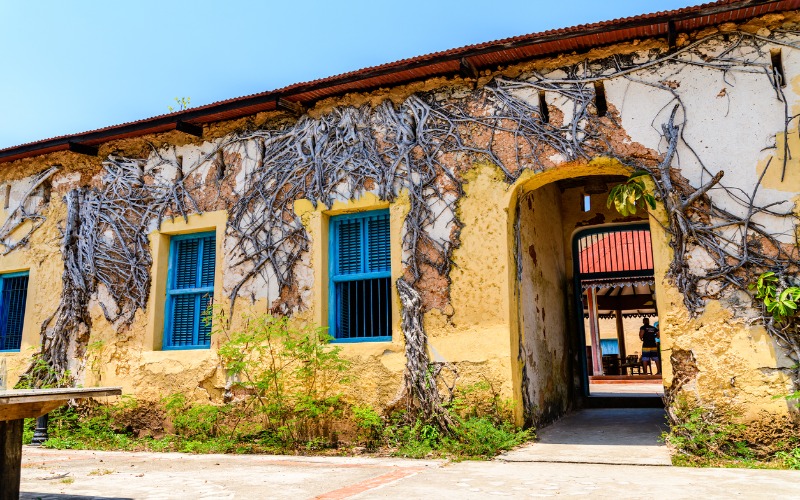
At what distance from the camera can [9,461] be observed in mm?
4176

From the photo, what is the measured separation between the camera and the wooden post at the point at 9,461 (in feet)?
13.6

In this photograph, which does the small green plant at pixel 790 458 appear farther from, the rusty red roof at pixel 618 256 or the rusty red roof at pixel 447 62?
the rusty red roof at pixel 618 256

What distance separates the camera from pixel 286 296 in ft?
26.1

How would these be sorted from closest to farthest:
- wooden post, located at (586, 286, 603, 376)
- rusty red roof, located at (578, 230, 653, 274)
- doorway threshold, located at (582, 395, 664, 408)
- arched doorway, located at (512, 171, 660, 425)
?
arched doorway, located at (512, 171, 660, 425) < doorway threshold, located at (582, 395, 664, 408) < rusty red roof, located at (578, 230, 653, 274) < wooden post, located at (586, 286, 603, 376)

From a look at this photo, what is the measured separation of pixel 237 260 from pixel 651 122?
5.39 meters

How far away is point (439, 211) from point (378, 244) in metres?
0.93

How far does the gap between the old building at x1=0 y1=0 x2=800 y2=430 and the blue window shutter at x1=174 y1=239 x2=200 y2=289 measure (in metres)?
0.03

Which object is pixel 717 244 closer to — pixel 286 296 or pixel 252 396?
pixel 286 296

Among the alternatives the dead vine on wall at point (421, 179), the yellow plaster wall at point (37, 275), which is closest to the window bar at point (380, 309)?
the dead vine on wall at point (421, 179)

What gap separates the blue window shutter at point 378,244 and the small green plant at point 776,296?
4.02 metres

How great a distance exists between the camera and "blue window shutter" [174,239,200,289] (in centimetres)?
886

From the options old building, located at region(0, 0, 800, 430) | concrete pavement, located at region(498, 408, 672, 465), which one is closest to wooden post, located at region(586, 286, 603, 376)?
old building, located at region(0, 0, 800, 430)

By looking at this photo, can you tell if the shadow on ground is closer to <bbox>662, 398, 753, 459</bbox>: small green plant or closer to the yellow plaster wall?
<bbox>662, 398, 753, 459</bbox>: small green plant

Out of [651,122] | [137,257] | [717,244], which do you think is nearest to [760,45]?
[651,122]
